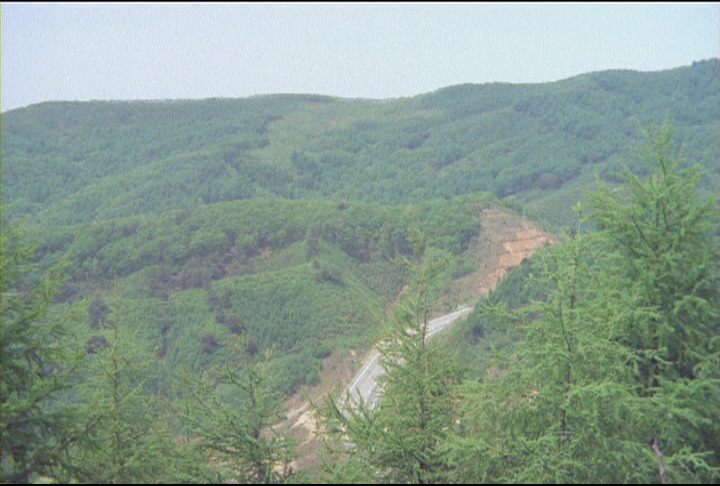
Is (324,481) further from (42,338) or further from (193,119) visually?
(193,119)

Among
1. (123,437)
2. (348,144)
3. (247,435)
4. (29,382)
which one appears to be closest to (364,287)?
(123,437)

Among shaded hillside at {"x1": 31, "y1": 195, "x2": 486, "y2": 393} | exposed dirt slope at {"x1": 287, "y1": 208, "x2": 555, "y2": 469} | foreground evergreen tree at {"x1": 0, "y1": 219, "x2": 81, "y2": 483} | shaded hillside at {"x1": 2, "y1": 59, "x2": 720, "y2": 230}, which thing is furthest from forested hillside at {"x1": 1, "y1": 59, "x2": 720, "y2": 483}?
exposed dirt slope at {"x1": 287, "y1": 208, "x2": 555, "y2": 469}

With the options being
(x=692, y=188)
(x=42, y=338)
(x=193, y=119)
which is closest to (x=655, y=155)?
(x=692, y=188)

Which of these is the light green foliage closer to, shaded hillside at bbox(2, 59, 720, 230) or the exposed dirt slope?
the exposed dirt slope

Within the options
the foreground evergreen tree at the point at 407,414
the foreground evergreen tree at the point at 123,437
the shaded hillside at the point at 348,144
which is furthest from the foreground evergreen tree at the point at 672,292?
the shaded hillside at the point at 348,144

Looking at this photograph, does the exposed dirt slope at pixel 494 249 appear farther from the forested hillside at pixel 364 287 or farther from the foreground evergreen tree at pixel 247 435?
the foreground evergreen tree at pixel 247 435

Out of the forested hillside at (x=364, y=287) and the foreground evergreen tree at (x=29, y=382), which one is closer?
the foreground evergreen tree at (x=29, y=382)

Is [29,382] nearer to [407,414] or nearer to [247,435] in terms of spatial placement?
[247,435]
